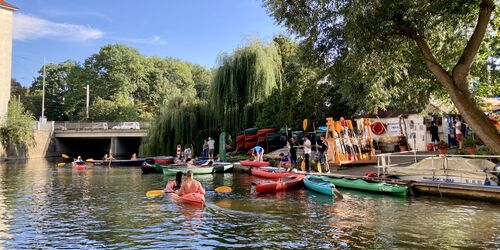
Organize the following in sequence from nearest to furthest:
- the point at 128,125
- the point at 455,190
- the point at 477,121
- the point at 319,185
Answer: the point at 477,121
the point at 455,190
the point at 319,185
the point at 128,125

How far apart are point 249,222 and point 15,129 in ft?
145

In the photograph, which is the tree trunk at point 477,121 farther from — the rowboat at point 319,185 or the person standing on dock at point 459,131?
the person standing on dock at point 459,131

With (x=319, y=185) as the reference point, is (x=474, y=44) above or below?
above

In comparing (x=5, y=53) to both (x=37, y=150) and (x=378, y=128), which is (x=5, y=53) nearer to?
(x=37, y=150)

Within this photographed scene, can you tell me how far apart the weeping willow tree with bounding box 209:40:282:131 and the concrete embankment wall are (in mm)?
26466

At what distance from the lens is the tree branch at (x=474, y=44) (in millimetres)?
13820

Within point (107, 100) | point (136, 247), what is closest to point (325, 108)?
point (136, 247)

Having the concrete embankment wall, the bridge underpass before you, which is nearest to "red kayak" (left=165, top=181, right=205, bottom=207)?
the bridge underpass

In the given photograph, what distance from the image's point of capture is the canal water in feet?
32.3

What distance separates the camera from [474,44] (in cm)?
1420

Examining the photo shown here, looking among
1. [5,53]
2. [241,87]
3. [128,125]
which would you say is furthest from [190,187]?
[5,53]

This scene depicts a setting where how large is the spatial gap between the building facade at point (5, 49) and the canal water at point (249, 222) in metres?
41.4

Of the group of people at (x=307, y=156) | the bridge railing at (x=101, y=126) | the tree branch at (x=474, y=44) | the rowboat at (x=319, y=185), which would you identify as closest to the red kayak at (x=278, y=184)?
the rowboat at (x=319, y=185)

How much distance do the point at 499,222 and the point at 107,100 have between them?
68.4m
